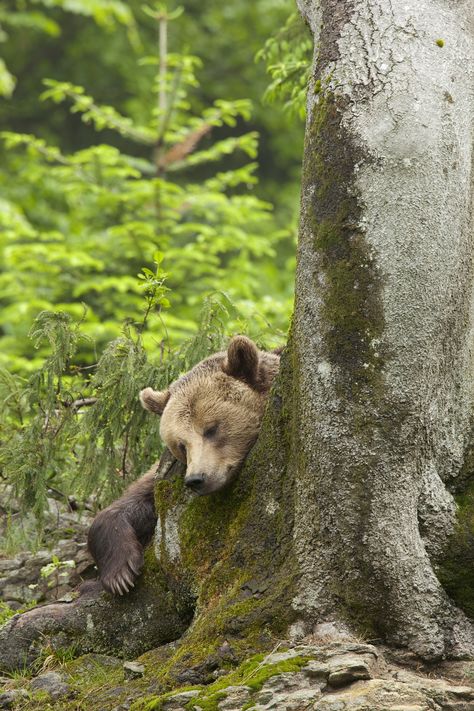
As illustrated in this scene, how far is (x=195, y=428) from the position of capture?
5.45m

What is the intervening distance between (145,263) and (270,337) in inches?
270

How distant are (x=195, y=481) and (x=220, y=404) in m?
0.79

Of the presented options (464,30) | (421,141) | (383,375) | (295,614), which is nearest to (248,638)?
(295,614)

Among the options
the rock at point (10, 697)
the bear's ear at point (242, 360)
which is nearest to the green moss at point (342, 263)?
the bear's ear at point (242, 360)

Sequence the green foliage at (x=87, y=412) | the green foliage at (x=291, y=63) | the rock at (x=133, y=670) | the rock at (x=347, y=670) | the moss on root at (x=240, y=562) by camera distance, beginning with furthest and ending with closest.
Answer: the green foliage at (x=291, y=63), the green foliage at (x=87, y=412), the rock at (x=133, y=670), the moss on root at (x=240, y=562), the rock at (x=347, y=670)

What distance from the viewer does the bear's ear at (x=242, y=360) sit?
17.9 feet

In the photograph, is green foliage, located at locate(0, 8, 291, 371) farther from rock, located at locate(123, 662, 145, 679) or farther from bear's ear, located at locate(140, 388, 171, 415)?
rock, located at locate(123, 662, 145, 679)

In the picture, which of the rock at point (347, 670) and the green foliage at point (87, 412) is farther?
the green foliage at point (87, 412)

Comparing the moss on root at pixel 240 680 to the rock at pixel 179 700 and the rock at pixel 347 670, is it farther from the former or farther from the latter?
the rock at pixel 347 670

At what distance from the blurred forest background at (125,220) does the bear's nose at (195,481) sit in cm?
161

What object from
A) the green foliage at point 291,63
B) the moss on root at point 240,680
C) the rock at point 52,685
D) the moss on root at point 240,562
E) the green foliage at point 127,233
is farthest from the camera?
the green foliage at point 127,233

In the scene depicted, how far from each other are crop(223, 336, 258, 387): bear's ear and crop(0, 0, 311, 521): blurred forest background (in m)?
0.79

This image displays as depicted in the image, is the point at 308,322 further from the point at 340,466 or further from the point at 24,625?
the point at 24,625

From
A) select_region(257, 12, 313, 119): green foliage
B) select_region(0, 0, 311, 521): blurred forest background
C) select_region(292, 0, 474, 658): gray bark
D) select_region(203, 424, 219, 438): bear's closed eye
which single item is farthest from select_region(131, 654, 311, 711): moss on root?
select_region(257, 12, 313, 119): green foliage
